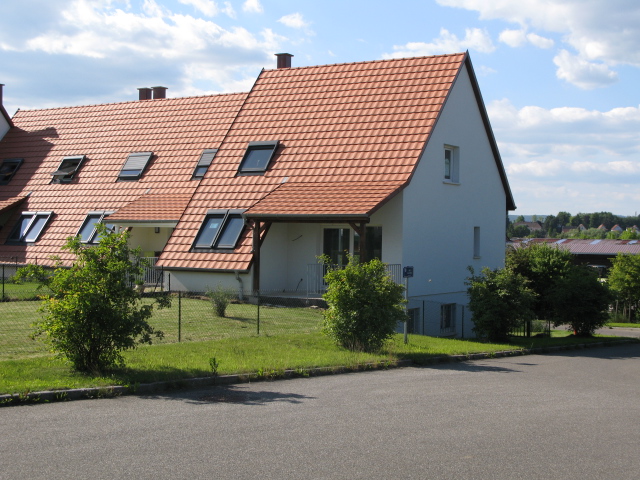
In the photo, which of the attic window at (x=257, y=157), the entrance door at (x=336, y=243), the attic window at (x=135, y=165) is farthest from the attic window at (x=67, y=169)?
the entrance door at (x=336, y=243)

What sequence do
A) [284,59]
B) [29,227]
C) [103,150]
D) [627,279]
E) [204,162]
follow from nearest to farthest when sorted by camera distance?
[204,162], [29,227], [103,150], [284,59], [627,279]

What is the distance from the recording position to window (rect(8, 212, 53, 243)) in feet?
100

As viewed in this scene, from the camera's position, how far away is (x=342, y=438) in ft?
28.4

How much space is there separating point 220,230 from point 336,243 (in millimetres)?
3882

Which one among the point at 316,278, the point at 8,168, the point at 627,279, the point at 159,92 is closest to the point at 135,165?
the point at 8,168

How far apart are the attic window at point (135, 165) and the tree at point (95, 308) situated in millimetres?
19332

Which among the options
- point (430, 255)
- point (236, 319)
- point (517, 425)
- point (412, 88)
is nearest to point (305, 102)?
point (412, 88)

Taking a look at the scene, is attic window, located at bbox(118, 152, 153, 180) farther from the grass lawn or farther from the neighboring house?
the neighboring house

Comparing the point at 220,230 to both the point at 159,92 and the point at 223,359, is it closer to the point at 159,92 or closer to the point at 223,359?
the point at 223,359

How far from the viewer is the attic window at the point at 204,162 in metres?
30.0

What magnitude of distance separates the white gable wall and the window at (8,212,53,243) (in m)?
15.2

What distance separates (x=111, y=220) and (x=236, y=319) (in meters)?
8.92

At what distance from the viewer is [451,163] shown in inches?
1096

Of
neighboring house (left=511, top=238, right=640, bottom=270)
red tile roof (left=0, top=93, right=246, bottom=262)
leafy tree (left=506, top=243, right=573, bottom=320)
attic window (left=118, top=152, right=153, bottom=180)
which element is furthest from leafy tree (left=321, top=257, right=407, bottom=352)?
neighboring house (left=511, top=238, right=640, bottom=270)
